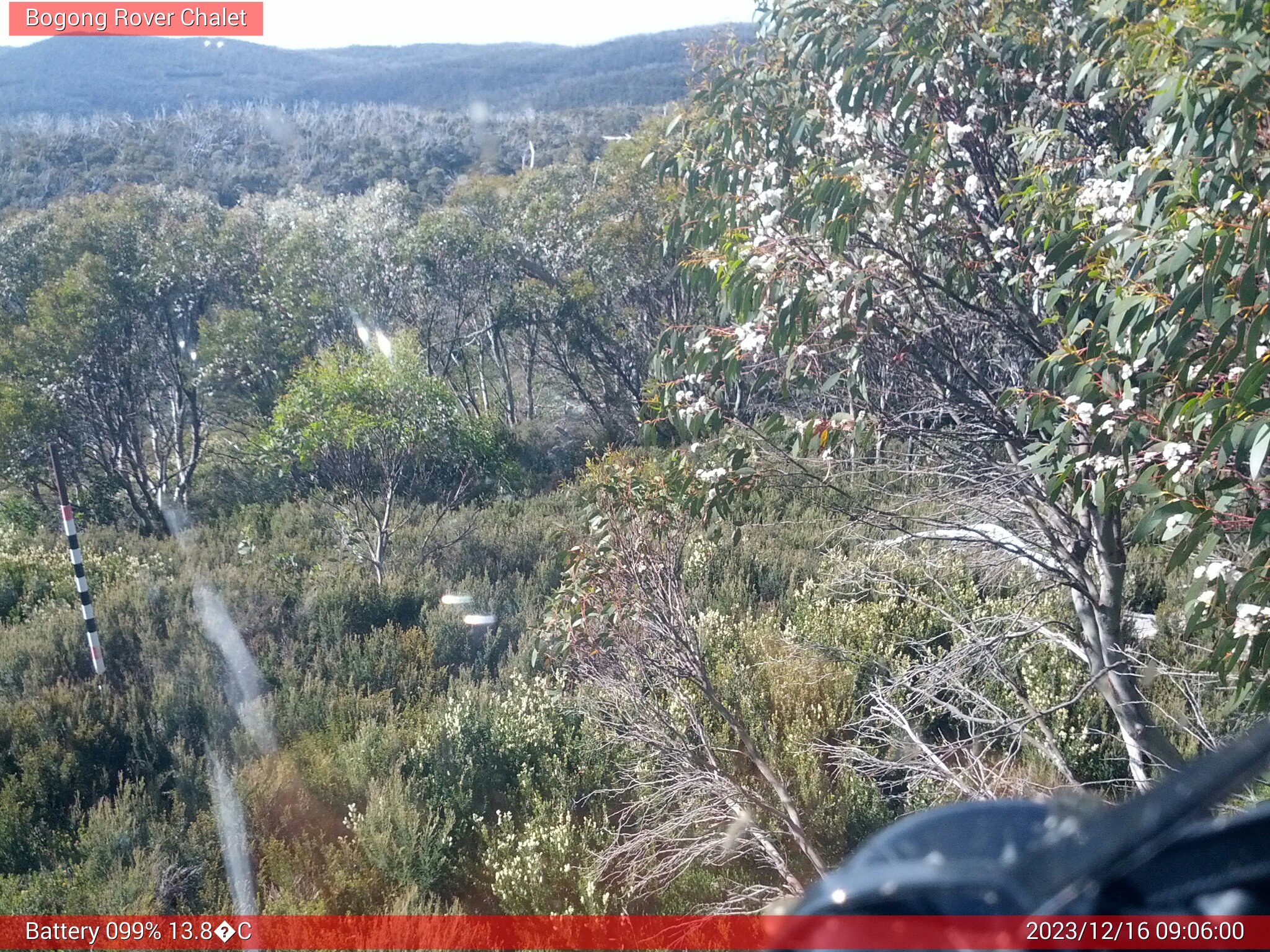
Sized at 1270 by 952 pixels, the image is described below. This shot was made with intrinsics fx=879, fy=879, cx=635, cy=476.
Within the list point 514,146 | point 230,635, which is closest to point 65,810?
point 230,635

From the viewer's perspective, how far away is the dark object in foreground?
0.79m

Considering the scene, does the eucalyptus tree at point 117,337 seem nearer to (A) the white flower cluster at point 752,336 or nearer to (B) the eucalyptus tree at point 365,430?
(B) the eucalyptus tree at point 365,430

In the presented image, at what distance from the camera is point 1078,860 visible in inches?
31.5

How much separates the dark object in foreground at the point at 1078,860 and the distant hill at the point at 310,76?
41.9 m

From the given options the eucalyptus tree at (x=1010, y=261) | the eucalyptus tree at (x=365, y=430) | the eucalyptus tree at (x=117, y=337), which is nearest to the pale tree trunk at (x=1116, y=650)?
the eucalyptus tree at (x=1010, y=261)

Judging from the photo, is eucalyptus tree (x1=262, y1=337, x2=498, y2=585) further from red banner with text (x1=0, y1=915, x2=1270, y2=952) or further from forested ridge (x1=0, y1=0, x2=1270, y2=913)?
red banner with text (x1=0, y1=915, x2=1270, y2=952)

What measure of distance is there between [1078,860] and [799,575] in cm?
754

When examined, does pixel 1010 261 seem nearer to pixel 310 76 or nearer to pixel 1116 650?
pixel 1116 650

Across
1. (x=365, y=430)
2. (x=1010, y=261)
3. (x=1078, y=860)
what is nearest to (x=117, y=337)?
(x=365, y=430)

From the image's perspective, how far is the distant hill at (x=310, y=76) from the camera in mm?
44562

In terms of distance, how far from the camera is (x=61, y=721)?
5.48m

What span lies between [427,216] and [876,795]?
44.8 ft

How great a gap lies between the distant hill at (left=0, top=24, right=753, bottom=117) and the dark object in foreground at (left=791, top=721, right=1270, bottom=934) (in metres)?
41.9

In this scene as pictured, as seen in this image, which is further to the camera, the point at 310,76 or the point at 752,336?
the point at 310,76
